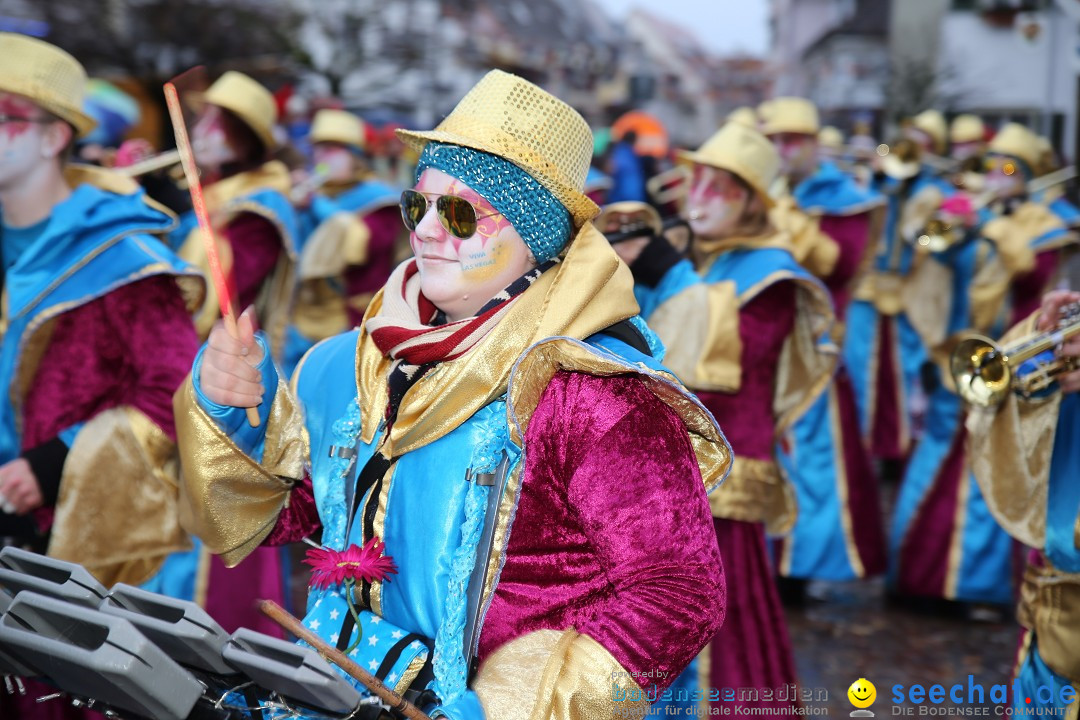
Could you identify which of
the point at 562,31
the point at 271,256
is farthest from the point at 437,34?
the point at 271,256

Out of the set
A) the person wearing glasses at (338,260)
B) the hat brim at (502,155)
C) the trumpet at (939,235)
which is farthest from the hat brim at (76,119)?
the trumpet at (939,235)

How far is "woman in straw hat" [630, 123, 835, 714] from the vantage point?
155 inches

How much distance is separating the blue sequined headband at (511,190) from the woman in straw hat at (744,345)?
5.53ft

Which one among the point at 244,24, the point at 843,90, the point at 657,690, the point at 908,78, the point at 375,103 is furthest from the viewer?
the point at 843,90

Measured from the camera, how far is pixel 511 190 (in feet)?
7.41

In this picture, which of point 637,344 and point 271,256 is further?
point 271,256

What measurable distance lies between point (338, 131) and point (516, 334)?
7562 millimetres

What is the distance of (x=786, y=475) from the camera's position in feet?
14.2

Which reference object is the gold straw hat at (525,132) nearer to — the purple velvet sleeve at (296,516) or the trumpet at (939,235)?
the purple velvet sleeve at (296,516)

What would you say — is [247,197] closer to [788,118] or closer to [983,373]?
[788,118]

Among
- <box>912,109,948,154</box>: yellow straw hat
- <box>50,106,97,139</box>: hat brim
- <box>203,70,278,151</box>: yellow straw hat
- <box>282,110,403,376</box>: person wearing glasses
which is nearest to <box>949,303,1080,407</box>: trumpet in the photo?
<box>50,106,97,139</box>: hat brim

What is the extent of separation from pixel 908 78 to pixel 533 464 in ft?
74.1

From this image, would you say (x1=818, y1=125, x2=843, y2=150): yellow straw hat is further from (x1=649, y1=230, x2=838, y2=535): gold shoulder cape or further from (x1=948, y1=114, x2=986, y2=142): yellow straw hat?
(x1=649, y1=230, x2=838, y2=535): gold shoulder cape

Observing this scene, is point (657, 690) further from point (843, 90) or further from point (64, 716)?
point (843, 90)
